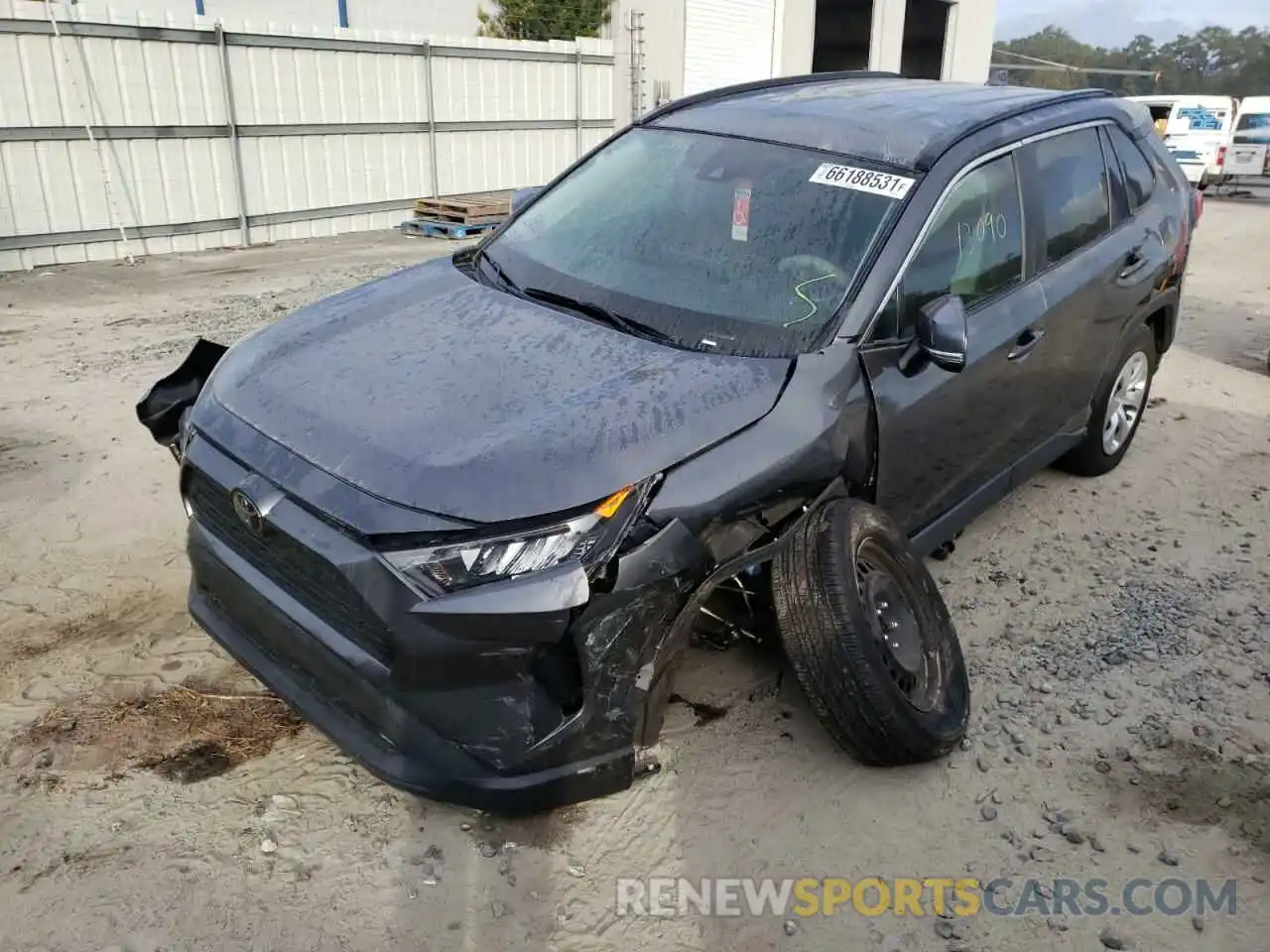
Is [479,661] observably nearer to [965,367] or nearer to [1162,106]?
[965,367]

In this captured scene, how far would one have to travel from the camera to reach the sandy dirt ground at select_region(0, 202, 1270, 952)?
2.56m

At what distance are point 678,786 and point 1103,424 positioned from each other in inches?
128

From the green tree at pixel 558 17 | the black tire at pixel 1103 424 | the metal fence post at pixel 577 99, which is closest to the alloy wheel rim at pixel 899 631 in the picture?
the black tire at pixel 1103 424

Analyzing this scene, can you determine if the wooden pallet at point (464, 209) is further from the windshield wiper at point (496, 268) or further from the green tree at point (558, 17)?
the windshield wiper at point (496, 268)

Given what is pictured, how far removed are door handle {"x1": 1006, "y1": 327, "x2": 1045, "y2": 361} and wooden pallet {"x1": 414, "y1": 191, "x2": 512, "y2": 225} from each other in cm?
918

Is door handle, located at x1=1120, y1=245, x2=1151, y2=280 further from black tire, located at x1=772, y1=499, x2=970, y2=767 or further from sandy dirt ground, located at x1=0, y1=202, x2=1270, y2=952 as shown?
black tire, located at x1=772, y1=499, x2=970, y2=767

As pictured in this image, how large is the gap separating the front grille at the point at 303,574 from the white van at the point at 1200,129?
21083mm

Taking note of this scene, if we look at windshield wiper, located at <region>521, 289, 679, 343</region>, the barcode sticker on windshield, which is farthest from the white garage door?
windshield wiper, located at <region>521, 289, 679, 343</region>

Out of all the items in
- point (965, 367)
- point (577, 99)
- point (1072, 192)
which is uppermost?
point (1072, 192)

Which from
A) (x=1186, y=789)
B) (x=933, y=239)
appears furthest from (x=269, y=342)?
(x=1186, y=789)

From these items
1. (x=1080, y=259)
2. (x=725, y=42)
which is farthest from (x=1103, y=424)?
(x=725, y=42)

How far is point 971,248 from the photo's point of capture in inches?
142

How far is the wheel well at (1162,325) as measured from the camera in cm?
523

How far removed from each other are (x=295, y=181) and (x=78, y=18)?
2.85 m
